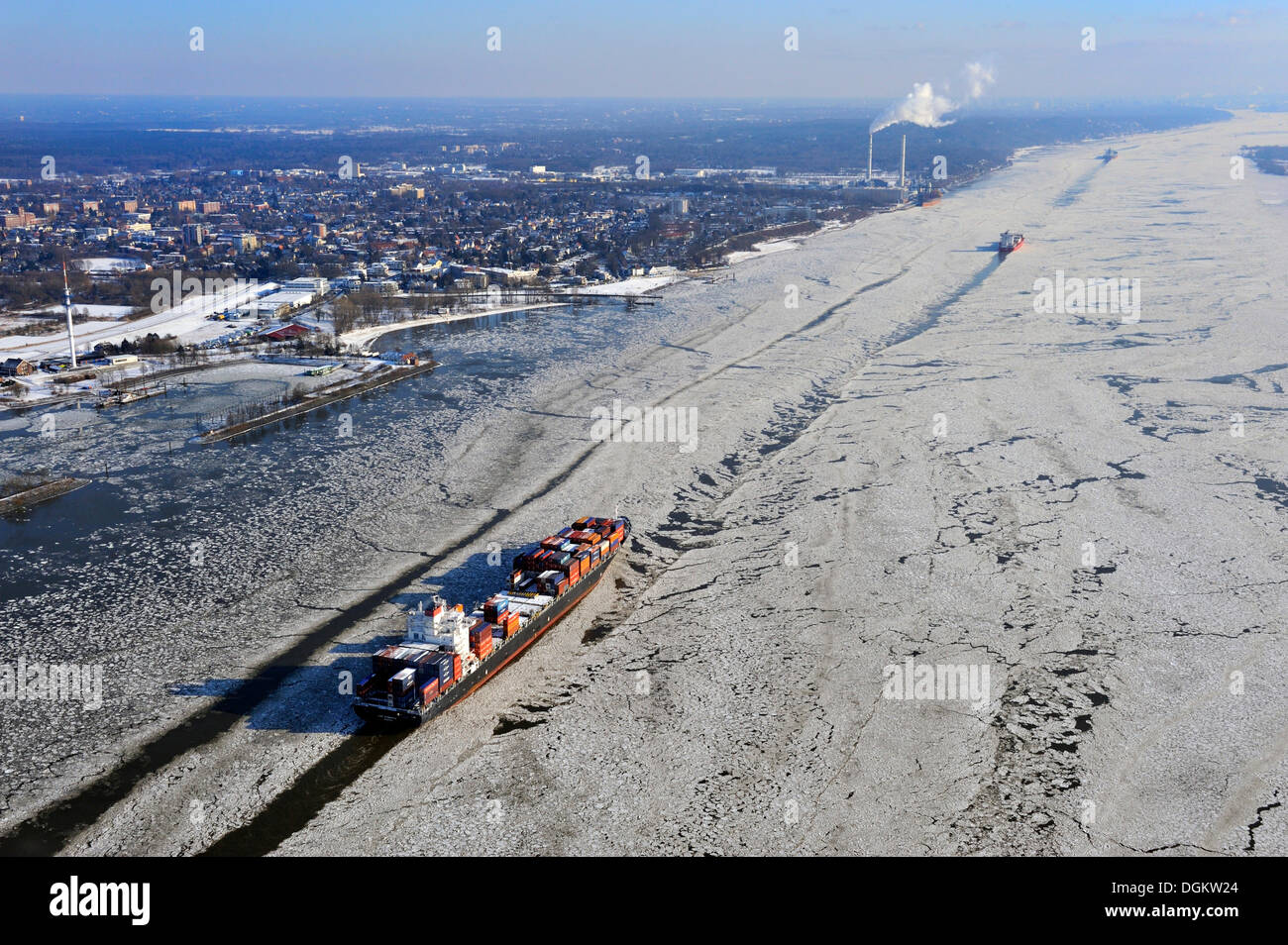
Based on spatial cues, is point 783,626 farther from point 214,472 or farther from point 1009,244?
point 1009,244

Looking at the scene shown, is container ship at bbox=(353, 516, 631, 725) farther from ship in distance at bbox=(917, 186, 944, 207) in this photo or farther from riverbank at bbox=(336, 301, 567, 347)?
ship in distance at bbox=(917, 186, 944, 207)

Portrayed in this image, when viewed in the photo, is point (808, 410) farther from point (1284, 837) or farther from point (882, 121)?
point (882, 121)

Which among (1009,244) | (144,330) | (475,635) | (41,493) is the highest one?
(1009,244)

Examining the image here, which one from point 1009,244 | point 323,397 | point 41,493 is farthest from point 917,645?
point 1009,244

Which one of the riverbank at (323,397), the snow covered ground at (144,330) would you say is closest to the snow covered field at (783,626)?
the riverbank at (323,397)

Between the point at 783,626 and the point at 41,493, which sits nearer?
the point at 783,626

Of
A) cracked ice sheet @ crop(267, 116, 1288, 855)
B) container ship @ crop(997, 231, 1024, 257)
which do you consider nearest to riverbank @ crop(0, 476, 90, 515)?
cracked ice sheet @ crop(267, 116, 1288, 855)
